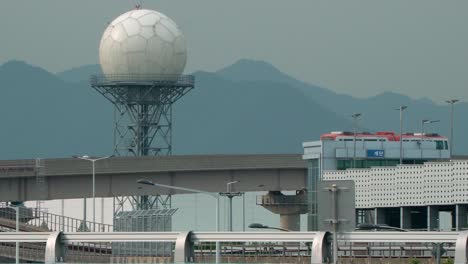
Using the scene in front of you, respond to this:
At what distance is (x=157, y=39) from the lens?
560 feet

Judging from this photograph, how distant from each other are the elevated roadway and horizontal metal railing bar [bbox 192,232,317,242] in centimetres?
9418

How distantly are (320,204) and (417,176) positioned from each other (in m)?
112

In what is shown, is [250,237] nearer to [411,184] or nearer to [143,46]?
[411,184]

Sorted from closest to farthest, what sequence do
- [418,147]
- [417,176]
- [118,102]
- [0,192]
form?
[0,192] < [417,176] < [418,147] < [118,102]

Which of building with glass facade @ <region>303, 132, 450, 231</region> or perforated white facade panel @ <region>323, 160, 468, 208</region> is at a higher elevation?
building with glass facade @ <region>303, 132, 450, 231</region>

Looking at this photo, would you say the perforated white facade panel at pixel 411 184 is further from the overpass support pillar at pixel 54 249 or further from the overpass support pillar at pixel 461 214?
the overpass support pillar at pixel 54 249

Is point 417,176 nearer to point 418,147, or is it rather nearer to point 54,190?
point 418,147

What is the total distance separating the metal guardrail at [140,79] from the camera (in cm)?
17412

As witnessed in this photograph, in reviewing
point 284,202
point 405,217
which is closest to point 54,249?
point 405,217

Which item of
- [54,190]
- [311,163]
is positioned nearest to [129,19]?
[311,163]

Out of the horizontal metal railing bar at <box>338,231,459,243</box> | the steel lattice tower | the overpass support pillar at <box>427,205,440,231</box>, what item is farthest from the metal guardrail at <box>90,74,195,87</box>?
the horizontal metal railing bar at <box>338,231,459,243</box>

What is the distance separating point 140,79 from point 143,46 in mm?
5089

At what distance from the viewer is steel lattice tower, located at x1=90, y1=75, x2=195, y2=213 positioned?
17550cm

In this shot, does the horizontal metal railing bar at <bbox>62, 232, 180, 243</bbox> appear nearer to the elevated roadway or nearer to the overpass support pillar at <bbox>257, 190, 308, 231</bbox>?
the elevated roadway
